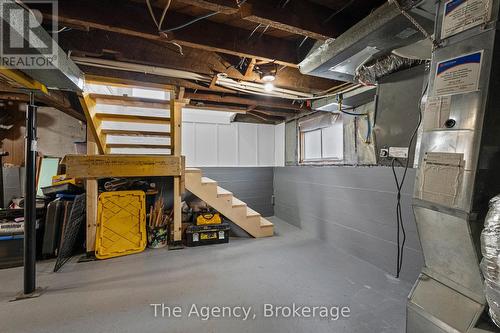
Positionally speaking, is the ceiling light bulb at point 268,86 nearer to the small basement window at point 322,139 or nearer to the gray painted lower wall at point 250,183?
the small basement window at point 322,139

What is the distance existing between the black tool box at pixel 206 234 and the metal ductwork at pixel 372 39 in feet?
7.88

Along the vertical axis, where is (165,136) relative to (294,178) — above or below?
above

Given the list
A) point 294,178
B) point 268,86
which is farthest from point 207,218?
point 268,86

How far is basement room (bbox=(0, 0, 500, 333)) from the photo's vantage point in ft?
3.01

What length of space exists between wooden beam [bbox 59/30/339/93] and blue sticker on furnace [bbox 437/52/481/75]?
1686 mm

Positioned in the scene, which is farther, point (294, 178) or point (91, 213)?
point (294, 178)

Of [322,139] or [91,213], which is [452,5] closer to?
[322,139]

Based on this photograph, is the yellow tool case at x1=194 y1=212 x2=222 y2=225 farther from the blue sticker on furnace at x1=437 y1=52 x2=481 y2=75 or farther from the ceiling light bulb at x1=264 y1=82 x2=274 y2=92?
the blue sticker on furnace at x1=437 y1=52 x2=481 y2=75

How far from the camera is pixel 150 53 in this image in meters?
2.10

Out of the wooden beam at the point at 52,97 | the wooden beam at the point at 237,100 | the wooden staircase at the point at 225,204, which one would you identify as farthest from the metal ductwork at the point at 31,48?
the wooden staircase at the point at 225,204

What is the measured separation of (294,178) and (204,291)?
2.72 m

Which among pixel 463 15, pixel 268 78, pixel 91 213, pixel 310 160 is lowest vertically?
pixel 91 213

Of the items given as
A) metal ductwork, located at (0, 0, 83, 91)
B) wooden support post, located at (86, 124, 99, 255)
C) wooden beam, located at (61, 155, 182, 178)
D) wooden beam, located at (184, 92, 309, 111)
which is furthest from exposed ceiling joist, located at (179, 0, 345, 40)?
wooden support post, located at (86, 124, 99, 255)

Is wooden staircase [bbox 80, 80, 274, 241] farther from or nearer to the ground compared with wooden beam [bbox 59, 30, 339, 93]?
nearer to the ground
